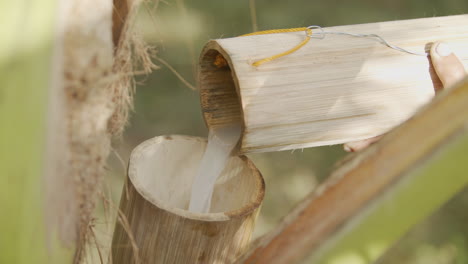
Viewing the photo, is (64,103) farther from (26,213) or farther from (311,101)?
(311,101)

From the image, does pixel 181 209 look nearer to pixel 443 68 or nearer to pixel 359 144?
pixel 359 144

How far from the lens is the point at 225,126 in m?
1.25

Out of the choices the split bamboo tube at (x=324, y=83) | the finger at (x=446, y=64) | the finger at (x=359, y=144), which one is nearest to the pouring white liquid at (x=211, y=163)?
the split bamboo tube at (x=324, y=83)

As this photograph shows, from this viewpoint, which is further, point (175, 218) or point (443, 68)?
point (443, 68)

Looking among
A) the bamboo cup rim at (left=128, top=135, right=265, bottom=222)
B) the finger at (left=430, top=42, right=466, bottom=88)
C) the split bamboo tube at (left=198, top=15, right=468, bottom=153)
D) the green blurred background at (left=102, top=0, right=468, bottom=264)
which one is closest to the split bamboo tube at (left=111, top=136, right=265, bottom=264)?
the bamboo cup rim at (left=128, top=135, right=265, bottom=222)

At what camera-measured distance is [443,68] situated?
45.2 inches

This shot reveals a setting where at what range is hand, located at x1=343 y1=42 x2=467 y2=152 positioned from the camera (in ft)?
3.70

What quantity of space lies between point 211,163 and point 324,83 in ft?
0.99

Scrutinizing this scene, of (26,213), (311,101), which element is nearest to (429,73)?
(311,101)

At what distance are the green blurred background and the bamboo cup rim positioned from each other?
2.12 feet

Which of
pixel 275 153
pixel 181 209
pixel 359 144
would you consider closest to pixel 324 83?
pixel 359 144

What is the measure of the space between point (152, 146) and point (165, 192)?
153 millimetres

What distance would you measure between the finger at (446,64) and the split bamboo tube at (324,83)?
0.07ft

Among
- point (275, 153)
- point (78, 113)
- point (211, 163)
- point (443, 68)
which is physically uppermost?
point (78, 113)
